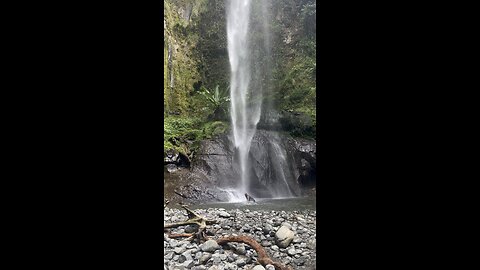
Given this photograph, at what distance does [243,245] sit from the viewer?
7.43 ft

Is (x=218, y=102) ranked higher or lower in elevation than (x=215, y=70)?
lower

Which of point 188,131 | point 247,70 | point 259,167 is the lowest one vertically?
point 259,167

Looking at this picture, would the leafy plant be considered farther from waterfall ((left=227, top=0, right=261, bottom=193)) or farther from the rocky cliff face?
the rocky cliff face

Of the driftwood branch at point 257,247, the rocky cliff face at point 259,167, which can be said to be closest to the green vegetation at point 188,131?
the rocky cliff face at point 259,167

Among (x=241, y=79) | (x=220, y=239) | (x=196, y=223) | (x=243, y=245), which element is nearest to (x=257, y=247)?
(x=243, y=245)

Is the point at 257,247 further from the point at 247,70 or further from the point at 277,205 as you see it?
the point at 247,70

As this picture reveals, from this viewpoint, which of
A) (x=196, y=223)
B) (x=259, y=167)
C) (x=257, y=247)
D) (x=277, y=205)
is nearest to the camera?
(x=257, y=247)

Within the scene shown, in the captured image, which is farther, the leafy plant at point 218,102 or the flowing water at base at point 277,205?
the leafy plant at point 218,102

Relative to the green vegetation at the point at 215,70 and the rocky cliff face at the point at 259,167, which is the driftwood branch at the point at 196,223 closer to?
the rocky cliff face at the point at 259,167

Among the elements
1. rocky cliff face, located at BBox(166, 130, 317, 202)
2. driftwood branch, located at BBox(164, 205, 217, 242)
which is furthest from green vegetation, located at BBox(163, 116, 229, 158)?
driftwood branch, located at BBox(164, 205, 217, 242)

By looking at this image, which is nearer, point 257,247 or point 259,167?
point 257,247

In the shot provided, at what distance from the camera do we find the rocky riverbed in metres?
2.08

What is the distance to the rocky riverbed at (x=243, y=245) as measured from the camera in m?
2.08
